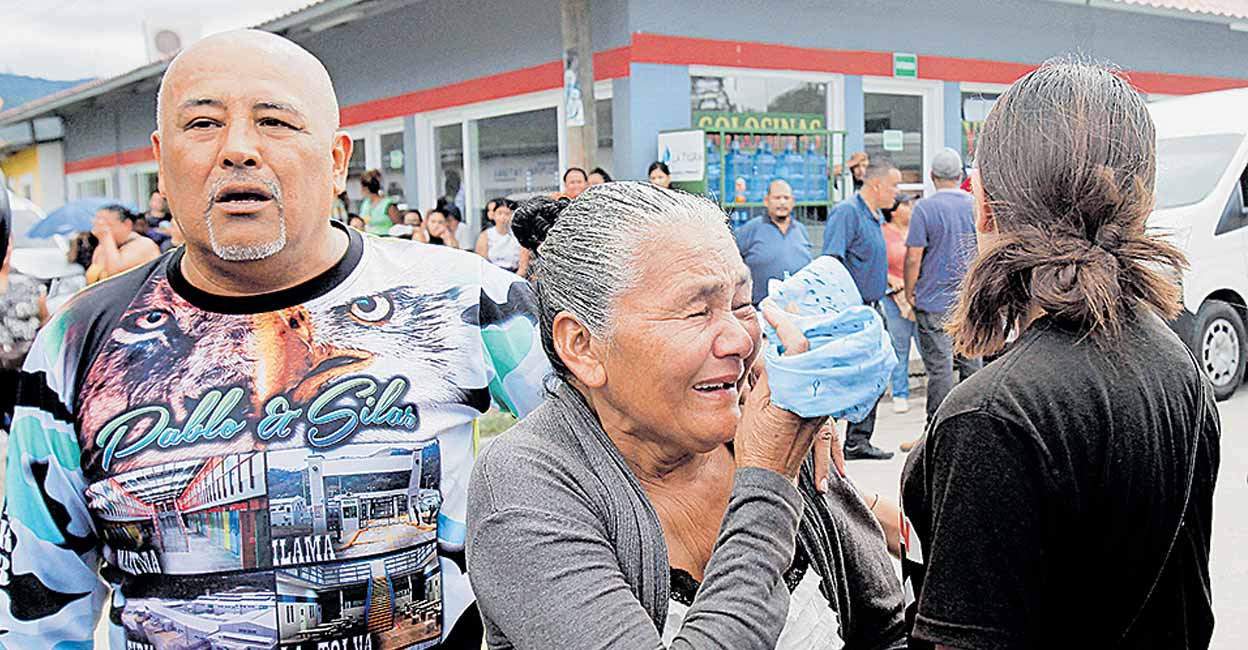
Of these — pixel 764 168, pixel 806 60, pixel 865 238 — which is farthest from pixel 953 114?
pixel 865 238

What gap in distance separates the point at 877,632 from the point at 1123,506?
421 millimetres

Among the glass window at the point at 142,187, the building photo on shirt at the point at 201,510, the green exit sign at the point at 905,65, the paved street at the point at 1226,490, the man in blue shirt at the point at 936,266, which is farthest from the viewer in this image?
the glass window at the point at 142,187

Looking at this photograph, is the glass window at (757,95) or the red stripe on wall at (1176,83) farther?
the red stripe on wall at (1176,83)

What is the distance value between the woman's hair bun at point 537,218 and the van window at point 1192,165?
26.5ft

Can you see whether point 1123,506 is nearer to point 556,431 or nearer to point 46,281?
point 556,431

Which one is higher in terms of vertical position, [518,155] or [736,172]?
[518,155]

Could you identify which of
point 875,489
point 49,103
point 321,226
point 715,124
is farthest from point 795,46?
point 49,103

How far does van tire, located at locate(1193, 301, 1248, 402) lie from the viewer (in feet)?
28.7

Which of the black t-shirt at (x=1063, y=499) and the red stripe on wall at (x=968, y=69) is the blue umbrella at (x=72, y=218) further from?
the black t-shirt at (x=1063, y=499)

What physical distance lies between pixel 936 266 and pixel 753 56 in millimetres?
4391

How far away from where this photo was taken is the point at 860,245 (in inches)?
310

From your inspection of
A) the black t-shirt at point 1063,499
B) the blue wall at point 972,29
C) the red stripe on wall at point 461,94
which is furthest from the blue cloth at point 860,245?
the black t-shirt at point 1063,499

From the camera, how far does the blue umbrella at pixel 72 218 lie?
1058 cm

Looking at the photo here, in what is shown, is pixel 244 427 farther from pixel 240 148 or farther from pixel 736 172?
pixel 736 172
